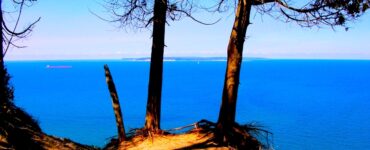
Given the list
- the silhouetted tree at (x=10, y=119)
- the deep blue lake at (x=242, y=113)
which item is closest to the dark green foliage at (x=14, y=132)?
the silhouetted tree at (x=10, y=119)

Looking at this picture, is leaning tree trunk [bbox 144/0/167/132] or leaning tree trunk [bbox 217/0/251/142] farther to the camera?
leaning tree trunk [bbox 144/0/167/132]

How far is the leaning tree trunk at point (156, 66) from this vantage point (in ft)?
35.9

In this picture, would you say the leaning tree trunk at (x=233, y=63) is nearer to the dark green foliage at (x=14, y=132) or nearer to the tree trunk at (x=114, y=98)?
the tree trunk at (x=114, y=98)

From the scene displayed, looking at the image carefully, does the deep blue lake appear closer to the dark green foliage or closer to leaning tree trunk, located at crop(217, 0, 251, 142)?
the dark green foliage

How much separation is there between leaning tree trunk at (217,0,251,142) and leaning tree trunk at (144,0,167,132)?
6.14ft

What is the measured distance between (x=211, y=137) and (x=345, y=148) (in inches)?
2344

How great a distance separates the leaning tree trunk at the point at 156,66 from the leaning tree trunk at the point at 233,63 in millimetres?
1870

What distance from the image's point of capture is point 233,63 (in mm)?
9773

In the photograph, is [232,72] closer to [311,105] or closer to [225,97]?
[225,97]

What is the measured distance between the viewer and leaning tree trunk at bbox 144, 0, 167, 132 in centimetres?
1094

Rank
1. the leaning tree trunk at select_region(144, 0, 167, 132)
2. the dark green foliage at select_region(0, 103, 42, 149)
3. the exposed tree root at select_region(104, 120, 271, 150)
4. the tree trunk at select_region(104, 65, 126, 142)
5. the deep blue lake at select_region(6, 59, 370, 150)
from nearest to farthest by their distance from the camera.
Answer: the dark green foliage at select_region(0, 103, 42, 149), the exposed tree root at select_region(104, 120, 271, 150), the tree trunk at select_region(104, 65, 126, 142), the leaning tree trunk at select_region(144, 0, 167, 132), the deep blue lake at select_region(6, 59, 370, 150)

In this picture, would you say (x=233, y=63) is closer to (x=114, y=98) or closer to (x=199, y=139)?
(x=199, y=139)

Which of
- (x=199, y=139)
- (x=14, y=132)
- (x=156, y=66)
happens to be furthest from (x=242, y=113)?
(x=14, y=132)

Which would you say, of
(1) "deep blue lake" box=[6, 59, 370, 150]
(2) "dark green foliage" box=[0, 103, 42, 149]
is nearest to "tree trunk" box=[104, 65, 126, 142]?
(2) "dark green foliage" box=[0, 103, 42, 149]
